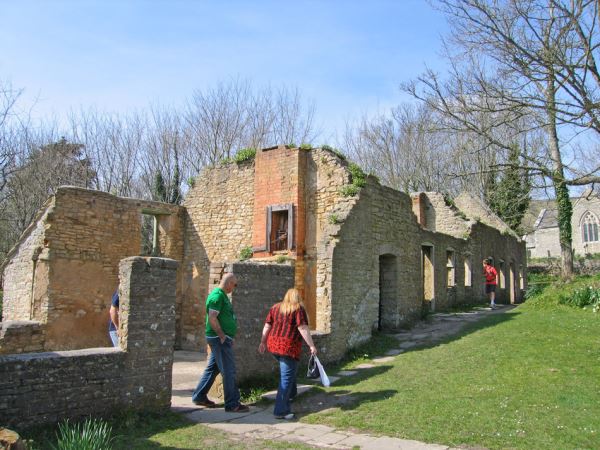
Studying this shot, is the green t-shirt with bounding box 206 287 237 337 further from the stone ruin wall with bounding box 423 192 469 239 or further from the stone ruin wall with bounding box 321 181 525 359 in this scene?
the stone ruin wall with bounding box 423 192 469 239

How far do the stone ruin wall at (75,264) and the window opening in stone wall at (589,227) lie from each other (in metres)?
63.2

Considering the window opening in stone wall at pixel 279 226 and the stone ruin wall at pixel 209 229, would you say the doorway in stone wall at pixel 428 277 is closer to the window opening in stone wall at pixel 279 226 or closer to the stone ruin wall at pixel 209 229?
the window opening in stone wall at pixel 279 226

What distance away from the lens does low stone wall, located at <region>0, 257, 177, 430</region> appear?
575cm

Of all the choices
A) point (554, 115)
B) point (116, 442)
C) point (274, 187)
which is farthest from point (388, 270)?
point (116, 442)

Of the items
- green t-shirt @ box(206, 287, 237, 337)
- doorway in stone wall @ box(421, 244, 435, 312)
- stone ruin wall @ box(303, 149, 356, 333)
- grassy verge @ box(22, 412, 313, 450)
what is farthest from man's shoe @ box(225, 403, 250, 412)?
doorway in stone wall @ box(421, 244, 435, 312)

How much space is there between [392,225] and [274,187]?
3479mm

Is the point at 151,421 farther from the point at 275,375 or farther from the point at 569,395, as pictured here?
the point at 569,395

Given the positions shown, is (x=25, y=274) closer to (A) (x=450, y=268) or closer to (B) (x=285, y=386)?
(B) (x=285, y=386)

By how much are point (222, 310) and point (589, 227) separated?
67.2 m

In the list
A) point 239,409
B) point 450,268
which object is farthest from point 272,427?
point 450,268

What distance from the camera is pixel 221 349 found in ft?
24.1

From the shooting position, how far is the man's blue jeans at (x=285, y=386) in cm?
702

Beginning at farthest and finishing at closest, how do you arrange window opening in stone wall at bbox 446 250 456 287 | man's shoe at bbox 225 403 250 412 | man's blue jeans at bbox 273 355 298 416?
window opening in stone wall at bbox 446 250 456 287 → man's shoe at bbox 225 403 250 412 → man's blue jeans at bbox 273 355 298 416

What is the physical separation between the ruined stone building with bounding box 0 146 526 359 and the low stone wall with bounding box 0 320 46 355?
0.10 feet
